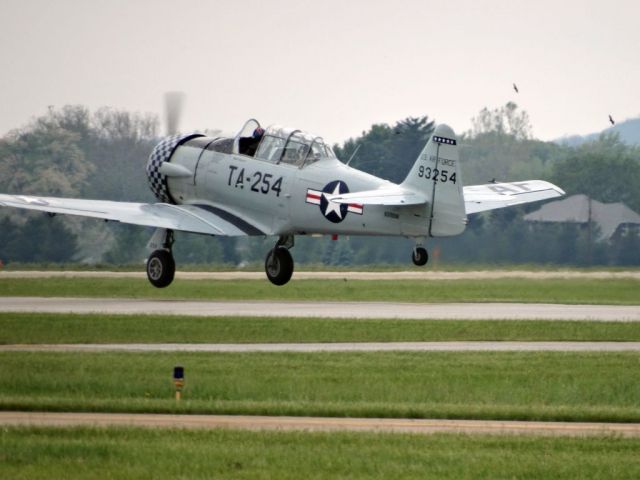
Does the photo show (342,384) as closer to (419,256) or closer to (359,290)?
(419,256)

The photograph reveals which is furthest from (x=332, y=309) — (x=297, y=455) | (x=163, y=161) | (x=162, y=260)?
(x=297, y=455)

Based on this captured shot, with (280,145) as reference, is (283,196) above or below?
below

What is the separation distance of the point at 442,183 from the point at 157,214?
26.2 feet

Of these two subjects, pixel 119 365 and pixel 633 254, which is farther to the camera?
pixel 633 254

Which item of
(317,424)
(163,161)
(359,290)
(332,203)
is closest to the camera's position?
(317,424)

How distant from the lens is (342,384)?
1998 centimetres

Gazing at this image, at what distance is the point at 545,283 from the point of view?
42.0 m

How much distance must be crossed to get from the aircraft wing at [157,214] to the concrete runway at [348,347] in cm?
918

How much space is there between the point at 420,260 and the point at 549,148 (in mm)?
54610

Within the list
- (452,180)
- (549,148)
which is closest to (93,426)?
(452,180)

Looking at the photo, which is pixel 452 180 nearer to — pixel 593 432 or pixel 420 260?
pixel 420 260

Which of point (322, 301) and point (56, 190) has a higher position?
point (56, 190)

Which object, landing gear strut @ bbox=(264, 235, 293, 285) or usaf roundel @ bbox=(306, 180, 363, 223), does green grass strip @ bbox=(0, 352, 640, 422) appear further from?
landing gear strut @ bbox=(264, 235, 293, 285)

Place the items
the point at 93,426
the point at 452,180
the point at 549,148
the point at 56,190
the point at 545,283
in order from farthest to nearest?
the point at 549,148, the point at 56,190, the point at 545,283, the point at 452,180, the point at 93,426
